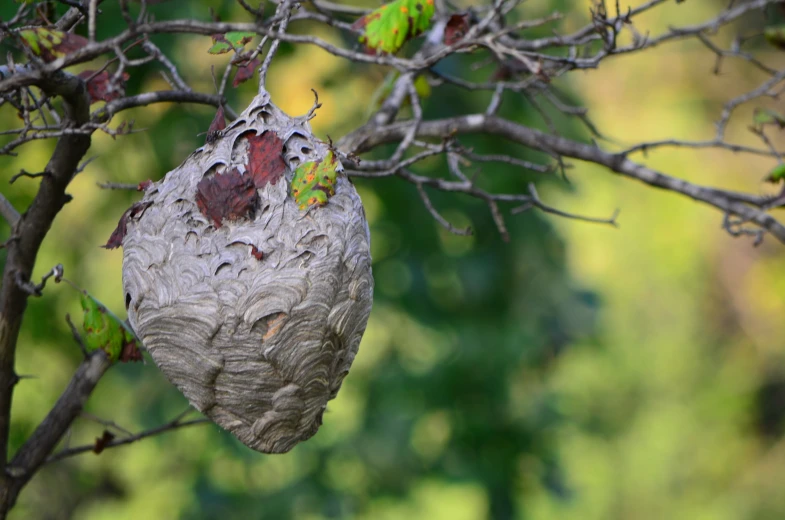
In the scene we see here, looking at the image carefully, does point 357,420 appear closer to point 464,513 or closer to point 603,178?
point 464,513

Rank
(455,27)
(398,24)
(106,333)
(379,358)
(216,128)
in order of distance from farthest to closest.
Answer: (379,358), (455,27), (106,333), (398,24), (216,128)

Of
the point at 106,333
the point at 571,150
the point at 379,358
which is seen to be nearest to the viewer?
the point at 106,333

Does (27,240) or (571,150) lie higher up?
(571,150)

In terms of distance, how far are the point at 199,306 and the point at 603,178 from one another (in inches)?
336

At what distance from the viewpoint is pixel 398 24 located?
226 cm

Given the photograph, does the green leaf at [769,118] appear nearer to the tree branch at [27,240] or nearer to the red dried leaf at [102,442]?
the tree branch at [27,240]

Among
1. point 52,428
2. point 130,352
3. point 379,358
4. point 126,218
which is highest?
point 126,218

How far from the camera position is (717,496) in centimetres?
1213

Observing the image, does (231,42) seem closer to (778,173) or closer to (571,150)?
(571,150)

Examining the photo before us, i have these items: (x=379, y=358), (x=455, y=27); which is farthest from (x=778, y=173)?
(x=379, y=358)

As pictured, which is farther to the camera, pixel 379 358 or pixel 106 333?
pixel 379 358

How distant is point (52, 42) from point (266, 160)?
1.71 feet

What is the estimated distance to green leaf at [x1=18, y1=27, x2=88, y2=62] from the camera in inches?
69.5

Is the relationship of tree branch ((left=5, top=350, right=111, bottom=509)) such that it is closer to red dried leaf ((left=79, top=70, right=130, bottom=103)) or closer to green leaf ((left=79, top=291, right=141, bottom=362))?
green leaf ((left=79, top=291, right=141, bottom=362))
